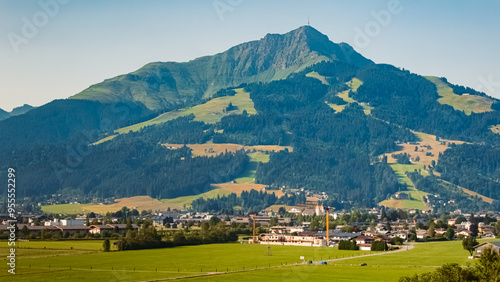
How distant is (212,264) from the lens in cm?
9631

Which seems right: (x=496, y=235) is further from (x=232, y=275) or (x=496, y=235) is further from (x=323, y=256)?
(x=232, y=275)

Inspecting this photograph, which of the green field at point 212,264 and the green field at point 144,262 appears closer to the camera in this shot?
the green field at point 144,262

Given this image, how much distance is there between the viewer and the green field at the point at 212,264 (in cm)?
8075

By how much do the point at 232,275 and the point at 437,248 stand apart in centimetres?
5798

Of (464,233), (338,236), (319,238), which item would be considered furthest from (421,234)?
(319,238)

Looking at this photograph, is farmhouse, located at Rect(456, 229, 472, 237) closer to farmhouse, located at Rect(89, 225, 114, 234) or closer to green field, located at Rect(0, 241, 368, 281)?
green field, located at Rect(0, 241, 368, 281)

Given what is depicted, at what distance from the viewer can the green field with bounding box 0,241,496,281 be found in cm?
8075

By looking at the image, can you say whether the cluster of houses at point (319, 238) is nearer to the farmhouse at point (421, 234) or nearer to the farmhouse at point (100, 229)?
the farmhouse at point (421, 234)

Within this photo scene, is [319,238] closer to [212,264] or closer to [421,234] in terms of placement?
[421,234]

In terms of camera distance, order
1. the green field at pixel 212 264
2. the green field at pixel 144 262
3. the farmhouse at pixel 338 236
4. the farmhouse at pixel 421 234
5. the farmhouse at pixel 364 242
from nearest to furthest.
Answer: the green field at pixel 144 262, the green field at pixel 212 264, the farmhouse at pixel 364 242, the farmhouse at pixel 338 236, the farmhouse at pixel 421 234

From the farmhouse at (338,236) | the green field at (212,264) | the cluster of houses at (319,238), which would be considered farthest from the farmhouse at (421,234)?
the green field at (212,264)

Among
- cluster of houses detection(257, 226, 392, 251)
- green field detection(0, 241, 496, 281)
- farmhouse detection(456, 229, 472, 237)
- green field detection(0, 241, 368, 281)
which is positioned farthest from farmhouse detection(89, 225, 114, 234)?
farmhouse detection(456, 229, 472, 237)

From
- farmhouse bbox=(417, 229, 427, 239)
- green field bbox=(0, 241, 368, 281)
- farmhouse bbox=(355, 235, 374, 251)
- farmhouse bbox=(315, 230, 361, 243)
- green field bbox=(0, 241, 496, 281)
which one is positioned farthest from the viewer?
farmhouse bbox=(417, 229, 427, 239)

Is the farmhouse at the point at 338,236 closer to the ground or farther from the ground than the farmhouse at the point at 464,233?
farther from the ground
